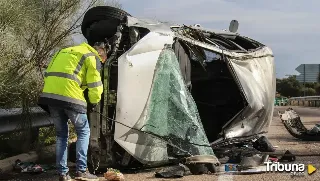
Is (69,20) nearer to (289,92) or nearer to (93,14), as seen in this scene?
(93,14)

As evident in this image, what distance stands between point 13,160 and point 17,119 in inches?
22.8

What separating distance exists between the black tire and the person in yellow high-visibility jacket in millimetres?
1372

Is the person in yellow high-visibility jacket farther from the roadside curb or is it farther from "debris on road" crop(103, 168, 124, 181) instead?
the roadside curb

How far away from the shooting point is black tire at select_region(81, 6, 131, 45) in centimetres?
688

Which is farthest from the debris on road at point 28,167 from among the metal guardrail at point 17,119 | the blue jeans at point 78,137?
the blue jeans at point 78,137

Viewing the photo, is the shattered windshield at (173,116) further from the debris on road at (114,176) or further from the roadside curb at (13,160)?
the roadside curb at (13,160)

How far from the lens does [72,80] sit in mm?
5348

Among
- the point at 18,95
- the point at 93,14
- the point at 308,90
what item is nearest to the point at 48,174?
the point at 18,95

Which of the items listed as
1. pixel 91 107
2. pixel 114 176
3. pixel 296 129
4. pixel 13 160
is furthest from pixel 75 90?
pixel 296 129

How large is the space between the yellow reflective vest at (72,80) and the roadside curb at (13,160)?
5.71 ft

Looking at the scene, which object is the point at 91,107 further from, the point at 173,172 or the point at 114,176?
the point at 173,172

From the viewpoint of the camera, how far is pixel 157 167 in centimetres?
661

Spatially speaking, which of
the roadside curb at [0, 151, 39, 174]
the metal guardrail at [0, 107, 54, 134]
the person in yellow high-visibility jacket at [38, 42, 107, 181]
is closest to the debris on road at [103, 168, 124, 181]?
the person in yellow high-visibility jacket at [38, 42, 107, 181]

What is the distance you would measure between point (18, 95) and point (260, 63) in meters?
3.94
